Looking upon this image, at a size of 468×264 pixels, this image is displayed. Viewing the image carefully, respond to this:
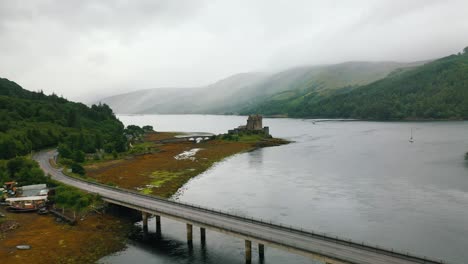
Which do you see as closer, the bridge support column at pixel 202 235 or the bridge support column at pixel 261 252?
the bridge support column at pixel 261 252

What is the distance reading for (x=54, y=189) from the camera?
10750 centimetres

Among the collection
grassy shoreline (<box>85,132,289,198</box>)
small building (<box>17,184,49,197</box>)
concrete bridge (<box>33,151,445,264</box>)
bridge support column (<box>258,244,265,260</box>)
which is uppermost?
small building (<box>17,184,49,197</box>)

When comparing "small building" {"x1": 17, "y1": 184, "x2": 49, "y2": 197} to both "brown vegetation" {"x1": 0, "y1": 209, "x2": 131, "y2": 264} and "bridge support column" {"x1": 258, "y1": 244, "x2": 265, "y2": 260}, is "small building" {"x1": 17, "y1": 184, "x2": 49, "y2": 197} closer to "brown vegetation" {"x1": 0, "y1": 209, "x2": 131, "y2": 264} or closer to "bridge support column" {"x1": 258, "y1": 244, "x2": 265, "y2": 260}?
"brown vegetation" {"x1": 0, "y1": 209, "x2": 131, "y2": 264}

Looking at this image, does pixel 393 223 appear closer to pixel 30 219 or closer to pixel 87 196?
pixel 87 196

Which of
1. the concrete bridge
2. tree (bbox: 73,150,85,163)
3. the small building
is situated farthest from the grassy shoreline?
the concrete bridge

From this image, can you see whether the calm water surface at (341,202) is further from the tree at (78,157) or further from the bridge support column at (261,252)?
the tree at (78,157)

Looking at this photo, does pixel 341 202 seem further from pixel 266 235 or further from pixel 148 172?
pixel 148 172

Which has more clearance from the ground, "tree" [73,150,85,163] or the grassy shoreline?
"tree" [73,150,85,163]

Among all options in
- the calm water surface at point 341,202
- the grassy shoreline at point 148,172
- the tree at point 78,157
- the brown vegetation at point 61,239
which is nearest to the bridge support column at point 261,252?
the calm water surface at point 341,202

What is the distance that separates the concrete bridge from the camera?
57.0 metres

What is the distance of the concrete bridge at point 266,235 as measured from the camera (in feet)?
187

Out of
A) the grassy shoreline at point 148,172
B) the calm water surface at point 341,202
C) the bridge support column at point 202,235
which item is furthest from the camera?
the grassy shoreline at point 148,172

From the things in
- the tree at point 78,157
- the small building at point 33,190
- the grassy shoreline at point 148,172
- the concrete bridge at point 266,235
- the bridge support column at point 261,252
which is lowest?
the bridge support column at point 261,252

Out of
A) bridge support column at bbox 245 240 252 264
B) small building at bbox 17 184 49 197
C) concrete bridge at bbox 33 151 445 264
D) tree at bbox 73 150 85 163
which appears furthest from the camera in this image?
tree at bbox 73 150 85 163
